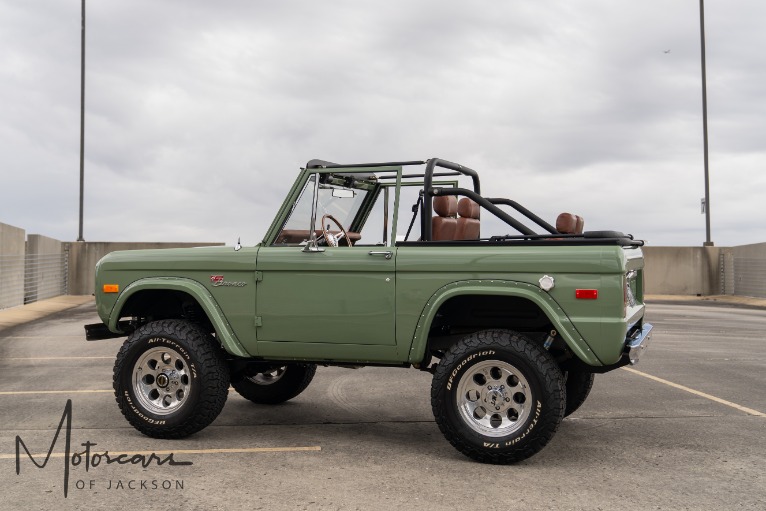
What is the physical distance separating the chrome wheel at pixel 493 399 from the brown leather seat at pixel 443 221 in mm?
1186

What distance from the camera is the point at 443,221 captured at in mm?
6781

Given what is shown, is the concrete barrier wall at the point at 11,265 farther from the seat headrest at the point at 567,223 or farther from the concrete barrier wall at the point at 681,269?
the concrete barrier wall at the point at 681,269

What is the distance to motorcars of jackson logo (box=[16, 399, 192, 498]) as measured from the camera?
5508 millimetres

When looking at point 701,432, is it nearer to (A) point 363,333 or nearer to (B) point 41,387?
(A) point 363,333

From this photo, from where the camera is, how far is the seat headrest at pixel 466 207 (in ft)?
23.6

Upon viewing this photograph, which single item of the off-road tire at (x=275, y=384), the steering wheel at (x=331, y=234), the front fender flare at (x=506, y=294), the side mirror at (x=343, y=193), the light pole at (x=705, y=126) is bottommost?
the off-road tire at (x=275, y=384)

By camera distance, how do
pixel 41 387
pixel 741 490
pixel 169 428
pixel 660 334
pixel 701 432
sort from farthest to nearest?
1. pixel 660 334
2. pixel 41 387
3. pixel 701 432
4. pixel 169 428
5. pixel 741 490

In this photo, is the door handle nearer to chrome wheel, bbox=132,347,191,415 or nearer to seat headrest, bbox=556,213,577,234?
seat headrest, bbox=556,213,577,234

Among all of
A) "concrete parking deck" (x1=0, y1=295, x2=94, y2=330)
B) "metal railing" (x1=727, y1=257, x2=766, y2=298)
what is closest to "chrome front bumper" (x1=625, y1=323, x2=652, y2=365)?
"concrete parking deck" (x1=0, y1=295, x2=94, y2=330)

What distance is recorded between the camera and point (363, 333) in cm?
648

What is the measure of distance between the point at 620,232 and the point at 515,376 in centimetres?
132

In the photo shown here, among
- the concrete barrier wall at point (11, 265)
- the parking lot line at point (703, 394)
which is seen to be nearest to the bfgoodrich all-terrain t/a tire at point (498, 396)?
the parking lot line at point (703, 394)

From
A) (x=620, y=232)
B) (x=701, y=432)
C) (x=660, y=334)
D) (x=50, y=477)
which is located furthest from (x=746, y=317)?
(x=50, y=477)

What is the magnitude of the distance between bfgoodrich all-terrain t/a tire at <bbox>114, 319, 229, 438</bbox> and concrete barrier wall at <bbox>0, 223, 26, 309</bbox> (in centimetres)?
1683
